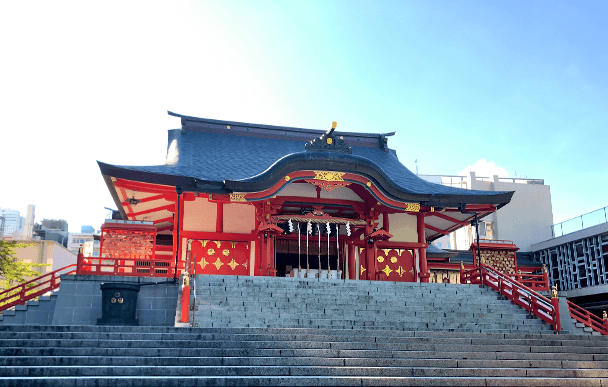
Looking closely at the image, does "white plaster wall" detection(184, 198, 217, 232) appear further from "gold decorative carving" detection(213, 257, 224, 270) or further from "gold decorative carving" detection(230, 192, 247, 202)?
"gold decorative carving" detection(230, 192, 247, 202)

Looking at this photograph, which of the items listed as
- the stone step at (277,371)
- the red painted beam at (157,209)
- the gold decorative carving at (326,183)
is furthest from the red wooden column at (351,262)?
the stone step at (277,371)

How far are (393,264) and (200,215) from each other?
745 cm

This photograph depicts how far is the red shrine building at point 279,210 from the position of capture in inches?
685

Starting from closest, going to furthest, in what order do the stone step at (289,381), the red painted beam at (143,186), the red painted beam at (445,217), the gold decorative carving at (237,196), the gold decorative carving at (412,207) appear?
1. the stone step at (289,381)
2. the red painted beam at (143,186)
3. the gold decorative carving at (237,196)
4. the gold decorative carving at (412,207)
5. the red painted beam at (445,217)

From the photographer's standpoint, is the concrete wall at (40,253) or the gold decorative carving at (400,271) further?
the concrete wall at (40,253)

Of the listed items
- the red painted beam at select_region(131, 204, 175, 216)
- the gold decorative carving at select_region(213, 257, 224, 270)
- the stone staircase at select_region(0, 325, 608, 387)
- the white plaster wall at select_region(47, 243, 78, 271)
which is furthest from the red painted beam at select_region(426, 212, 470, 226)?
the white plaster wall at select_region(47, 243, 78, 271)

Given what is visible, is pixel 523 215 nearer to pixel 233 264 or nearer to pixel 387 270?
pixel 387 270

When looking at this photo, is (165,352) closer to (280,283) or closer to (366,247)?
(280,283)

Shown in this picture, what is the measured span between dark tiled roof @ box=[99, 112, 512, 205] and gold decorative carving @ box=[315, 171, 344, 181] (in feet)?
0.83

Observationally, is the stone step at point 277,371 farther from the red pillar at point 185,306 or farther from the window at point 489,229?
the window at point 489,229

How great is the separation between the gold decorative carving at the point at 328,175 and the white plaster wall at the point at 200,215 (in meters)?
4.24

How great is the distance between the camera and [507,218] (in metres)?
41.5

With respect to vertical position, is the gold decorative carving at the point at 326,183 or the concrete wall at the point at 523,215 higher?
the concrete wall at the point at 523,215

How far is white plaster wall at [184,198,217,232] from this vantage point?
64.6 feet
